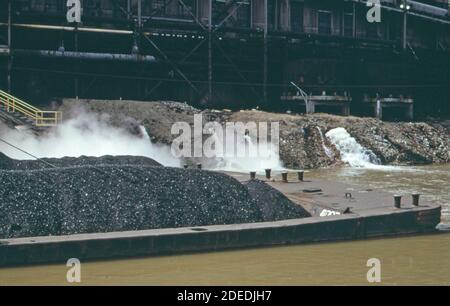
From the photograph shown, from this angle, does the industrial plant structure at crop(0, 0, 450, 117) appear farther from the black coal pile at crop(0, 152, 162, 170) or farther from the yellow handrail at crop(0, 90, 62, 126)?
the black coal pile at crop(0, 152, 162, 170)

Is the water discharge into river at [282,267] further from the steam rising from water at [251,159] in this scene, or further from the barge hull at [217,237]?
the steam rising from water at [251,159]

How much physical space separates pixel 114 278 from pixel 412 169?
1051 inches

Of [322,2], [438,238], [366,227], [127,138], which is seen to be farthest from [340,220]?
[322,2]

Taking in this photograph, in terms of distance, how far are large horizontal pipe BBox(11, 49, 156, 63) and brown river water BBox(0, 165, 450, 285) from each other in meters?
26.1

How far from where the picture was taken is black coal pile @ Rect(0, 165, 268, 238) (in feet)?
54.1

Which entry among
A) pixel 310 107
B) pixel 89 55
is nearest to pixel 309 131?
pixel 310 107

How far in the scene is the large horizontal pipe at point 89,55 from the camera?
41.2 meters

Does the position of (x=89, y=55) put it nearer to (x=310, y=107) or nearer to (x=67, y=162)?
(x=310, y=107)

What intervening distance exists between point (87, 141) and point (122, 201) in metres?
18.3

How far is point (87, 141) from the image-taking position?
35375mm

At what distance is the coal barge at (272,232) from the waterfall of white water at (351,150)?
18.3 metres

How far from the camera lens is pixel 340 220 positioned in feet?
60.7
